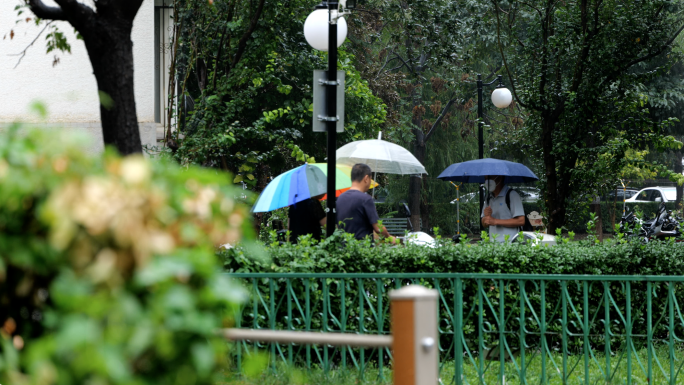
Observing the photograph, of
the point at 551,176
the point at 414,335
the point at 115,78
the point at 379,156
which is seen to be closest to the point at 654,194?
the point at 551,176

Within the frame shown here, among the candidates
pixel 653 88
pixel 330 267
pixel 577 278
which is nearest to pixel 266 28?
pixel 330 267

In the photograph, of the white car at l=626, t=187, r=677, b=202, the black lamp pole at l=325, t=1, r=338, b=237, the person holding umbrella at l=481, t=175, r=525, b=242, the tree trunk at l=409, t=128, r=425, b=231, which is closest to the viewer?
the black lamp pole at l=325, t=1, r=338, b=237

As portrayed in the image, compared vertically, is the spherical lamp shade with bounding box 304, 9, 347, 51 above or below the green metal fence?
above

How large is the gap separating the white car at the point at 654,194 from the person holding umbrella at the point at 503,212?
83.4 feet

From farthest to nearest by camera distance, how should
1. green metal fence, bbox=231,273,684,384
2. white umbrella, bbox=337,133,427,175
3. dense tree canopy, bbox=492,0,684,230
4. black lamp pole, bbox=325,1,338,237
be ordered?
white umbrella, bbox=337,133,427,175, dense tree canopy, bbox=492,0,684,230, black lamp pole, bbox=325,1,338,237, green metal fence, bbox=231,273,684,384

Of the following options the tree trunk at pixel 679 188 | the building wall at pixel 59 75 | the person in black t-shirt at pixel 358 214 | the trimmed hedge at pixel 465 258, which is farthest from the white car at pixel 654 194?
the person in black t-shirt at pixel 358 214

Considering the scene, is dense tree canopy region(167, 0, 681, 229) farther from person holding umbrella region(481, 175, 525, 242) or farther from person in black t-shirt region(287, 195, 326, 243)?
person in black t-shirt region(287, 195, 326, 243)

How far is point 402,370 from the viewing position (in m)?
2.30

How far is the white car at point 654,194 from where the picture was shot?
32094 mm

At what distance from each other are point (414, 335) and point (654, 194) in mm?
34376

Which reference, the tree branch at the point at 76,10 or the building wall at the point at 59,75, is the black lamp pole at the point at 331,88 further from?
the building wall at the point at 59,75

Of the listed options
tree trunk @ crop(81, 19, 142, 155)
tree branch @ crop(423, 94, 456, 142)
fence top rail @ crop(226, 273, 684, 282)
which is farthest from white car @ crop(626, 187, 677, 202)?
tree trunk @ crop(81, 19, 142, 155)

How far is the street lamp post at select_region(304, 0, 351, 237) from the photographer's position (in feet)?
23.5

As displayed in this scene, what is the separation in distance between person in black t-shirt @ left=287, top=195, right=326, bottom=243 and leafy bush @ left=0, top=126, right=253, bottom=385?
631 centimetres
